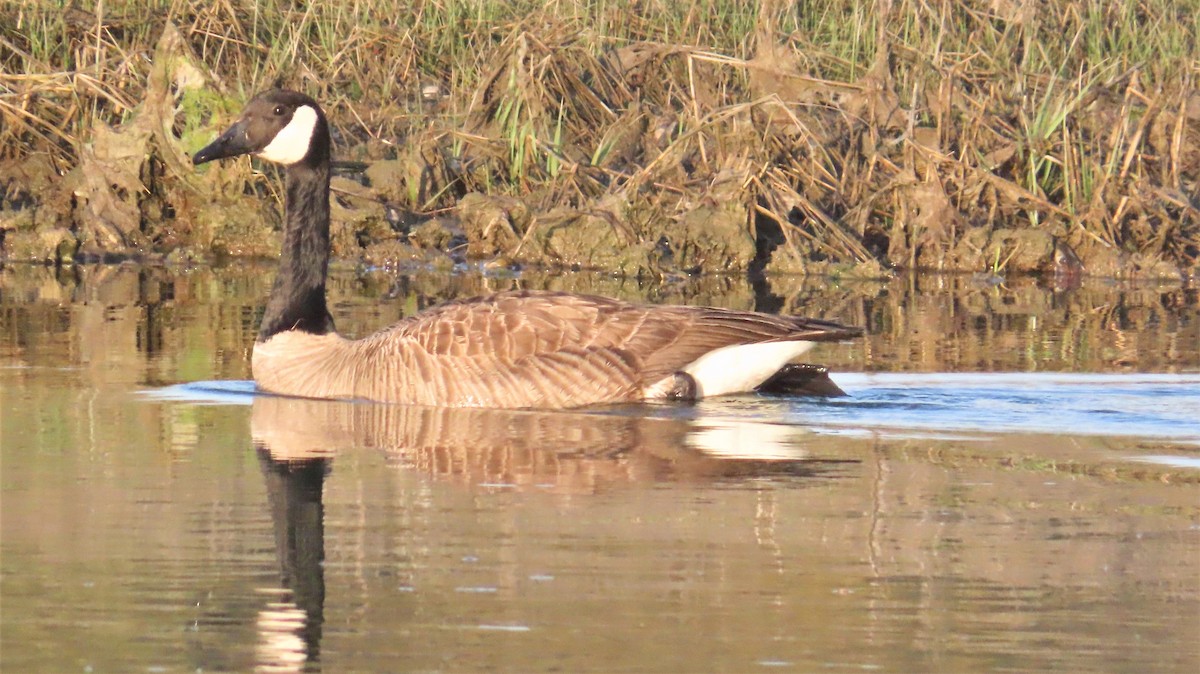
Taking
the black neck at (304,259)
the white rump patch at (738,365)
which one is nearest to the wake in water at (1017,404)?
the white rump patch at (738,365)

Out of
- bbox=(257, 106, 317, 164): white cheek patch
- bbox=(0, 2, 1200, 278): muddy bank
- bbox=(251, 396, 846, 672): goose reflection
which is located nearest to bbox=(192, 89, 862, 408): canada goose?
bbox=(251, 396, 846, 672): goose reflection

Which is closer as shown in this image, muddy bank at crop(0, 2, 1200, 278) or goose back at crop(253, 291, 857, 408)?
goose back at crop(253, 291, 857, 408)

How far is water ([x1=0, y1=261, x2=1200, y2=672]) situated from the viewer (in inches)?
187

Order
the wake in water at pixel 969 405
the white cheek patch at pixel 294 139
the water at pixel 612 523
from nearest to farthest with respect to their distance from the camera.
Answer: the water at pixel 612 523, the wake in water at pixel 969 405, the white cheek patch at pixel 294 139

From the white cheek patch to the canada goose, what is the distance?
0.51 metres

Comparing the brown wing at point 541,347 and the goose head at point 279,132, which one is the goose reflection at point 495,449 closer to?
the brown wing at point 541,347

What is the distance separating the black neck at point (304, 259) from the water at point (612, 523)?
0.41 metres

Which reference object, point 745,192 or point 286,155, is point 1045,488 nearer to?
point 286,155

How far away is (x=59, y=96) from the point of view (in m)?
16.5

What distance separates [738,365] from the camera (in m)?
9.14

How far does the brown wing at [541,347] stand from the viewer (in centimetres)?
876

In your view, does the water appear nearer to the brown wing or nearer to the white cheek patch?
the brown wing

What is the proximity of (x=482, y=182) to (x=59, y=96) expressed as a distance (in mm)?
3688

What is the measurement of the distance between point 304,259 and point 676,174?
5.67 meters
